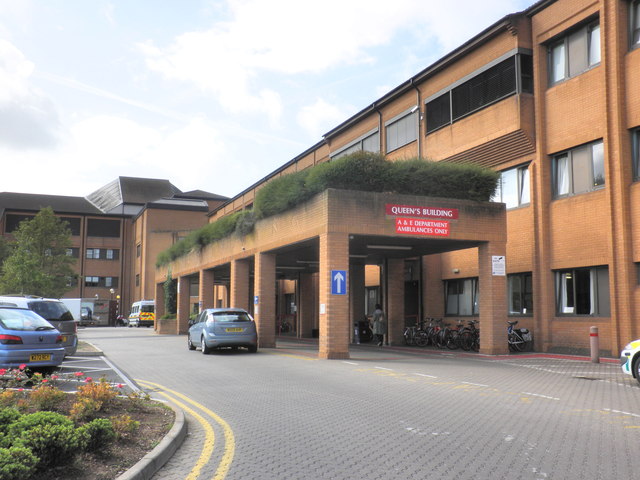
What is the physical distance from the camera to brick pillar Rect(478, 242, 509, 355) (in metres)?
19.5

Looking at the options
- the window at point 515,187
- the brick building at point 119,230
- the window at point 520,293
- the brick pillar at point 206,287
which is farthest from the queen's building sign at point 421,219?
the brick building at point 119,230

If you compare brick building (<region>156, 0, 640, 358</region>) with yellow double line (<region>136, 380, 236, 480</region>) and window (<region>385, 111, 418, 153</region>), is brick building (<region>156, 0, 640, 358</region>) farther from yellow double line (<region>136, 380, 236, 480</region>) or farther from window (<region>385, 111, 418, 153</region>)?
yellow double line (<region>136, 380, 236, 480</region>)

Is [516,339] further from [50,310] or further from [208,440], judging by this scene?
[208,440]

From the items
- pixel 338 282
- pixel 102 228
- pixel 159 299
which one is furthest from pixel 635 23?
pixel 102 228

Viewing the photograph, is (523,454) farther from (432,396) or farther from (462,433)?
(432,396)

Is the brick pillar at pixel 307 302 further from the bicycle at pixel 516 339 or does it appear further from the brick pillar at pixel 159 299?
the bicycle at pixel 516 339

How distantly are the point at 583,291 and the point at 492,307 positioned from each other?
3.05m

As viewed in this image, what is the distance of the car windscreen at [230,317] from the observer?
2056 centimetres

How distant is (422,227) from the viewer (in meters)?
19.1

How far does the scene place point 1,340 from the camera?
1229cm

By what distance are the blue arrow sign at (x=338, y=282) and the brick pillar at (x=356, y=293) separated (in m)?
10.9

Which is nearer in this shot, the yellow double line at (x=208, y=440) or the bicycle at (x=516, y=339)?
the yellow double line at (x=208, y=440)

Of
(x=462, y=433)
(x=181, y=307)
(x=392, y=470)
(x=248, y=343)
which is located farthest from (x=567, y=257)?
(x=181, y=307)

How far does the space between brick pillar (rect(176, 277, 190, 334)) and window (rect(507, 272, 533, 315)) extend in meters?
21.3
